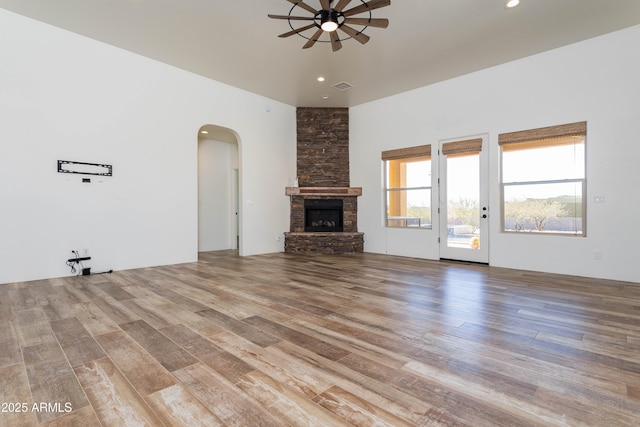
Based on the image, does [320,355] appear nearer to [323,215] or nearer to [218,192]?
[323,215]

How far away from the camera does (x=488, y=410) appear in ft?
4.99

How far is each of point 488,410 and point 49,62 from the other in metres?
6.17

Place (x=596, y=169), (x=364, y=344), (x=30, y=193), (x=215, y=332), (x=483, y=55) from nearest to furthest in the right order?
(x=364, y=344) < (x=215, y=332) < (x=30, y=193) < (x=596, y=169) < (x=483, y=55)

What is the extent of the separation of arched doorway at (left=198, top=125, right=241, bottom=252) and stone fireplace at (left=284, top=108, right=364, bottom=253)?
161 centimetres

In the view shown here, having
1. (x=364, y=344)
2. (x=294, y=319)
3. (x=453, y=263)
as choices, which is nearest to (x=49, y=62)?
(x=294, y=319)

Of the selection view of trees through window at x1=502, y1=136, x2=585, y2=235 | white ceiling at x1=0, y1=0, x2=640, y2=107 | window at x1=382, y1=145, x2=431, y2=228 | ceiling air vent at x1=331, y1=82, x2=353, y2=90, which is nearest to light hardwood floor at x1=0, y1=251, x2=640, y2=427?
view of trees through window at x1=502, y1=136, x2=585, y2=235

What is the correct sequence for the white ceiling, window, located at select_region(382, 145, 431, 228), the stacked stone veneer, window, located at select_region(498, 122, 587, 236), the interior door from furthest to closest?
1. the stacked stone veneer
2. window, located at select_region(382, 145, 431, 228)
3. the interior door
4. window, located at select_region(498, 122, 587, 236)
5. the white ceiling

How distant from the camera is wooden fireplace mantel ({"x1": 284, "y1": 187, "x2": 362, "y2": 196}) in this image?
285 inches

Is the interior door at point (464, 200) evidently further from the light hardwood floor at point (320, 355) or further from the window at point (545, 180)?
the light hardwood floor at point (320, 355)

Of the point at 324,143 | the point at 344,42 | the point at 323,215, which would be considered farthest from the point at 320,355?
the point at 324,143

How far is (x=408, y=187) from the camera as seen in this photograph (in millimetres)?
6684

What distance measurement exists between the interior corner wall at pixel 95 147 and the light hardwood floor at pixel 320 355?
2.69 ft

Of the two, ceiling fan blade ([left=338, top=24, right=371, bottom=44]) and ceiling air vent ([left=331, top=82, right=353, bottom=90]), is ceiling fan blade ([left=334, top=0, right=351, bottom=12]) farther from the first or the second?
ceiling air vent ([left=331, top=82, right=353, bottom=90])

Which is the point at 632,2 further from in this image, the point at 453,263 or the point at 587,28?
the point at 453,263
